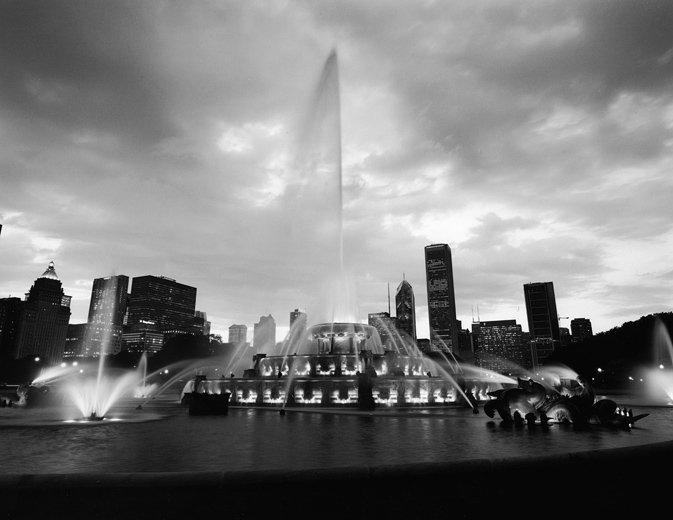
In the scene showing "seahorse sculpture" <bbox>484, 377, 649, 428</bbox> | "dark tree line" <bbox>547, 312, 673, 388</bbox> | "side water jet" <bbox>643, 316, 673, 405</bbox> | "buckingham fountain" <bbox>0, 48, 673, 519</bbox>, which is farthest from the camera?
"dark tree line" <bbox>547, 312, 673, 388</bbox>

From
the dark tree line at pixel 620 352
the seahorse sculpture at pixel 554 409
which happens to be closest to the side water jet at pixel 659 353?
the dark tree line at pixel 620 352

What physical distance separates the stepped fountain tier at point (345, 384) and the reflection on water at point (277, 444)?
11.9m

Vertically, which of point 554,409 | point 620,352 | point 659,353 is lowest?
point 554,409

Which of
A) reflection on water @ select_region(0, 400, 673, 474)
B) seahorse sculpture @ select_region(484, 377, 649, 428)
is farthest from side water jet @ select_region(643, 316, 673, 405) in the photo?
reflection on water @ select_region(0, 400, 673, 474)

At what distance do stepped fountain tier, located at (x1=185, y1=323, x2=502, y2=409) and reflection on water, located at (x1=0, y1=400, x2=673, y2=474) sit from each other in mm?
11900

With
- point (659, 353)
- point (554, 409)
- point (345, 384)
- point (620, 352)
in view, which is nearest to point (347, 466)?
point (554, 409)

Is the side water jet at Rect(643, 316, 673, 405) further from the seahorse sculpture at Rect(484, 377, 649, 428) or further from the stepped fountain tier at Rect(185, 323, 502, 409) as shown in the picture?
the seahorse sculpture at Rect(484, 377, 649, 428)

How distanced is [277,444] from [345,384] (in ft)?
58.9

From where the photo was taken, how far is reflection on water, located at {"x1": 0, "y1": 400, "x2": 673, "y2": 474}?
29.5 feet

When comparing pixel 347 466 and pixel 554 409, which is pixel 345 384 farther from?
pixel 347 466

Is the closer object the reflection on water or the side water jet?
the reflection on water

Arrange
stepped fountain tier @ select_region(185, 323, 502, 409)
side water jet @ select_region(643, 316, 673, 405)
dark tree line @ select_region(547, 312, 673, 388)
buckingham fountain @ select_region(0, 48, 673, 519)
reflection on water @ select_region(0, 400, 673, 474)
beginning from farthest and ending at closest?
dark tree line @ select_region(547, 312, 673, 388)
side water jet @ select_region(643, 316, 673, 405)
stepped fountain tier @ select_region(185, 323, 502, 409)
reflection on water @ select_region(0, 400, 673, 474)
buckingham fountain @ select_region(0, 48, 673, 519)

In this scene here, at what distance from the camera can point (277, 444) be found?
11797 millimetres

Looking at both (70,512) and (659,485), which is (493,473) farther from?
(70,512)
